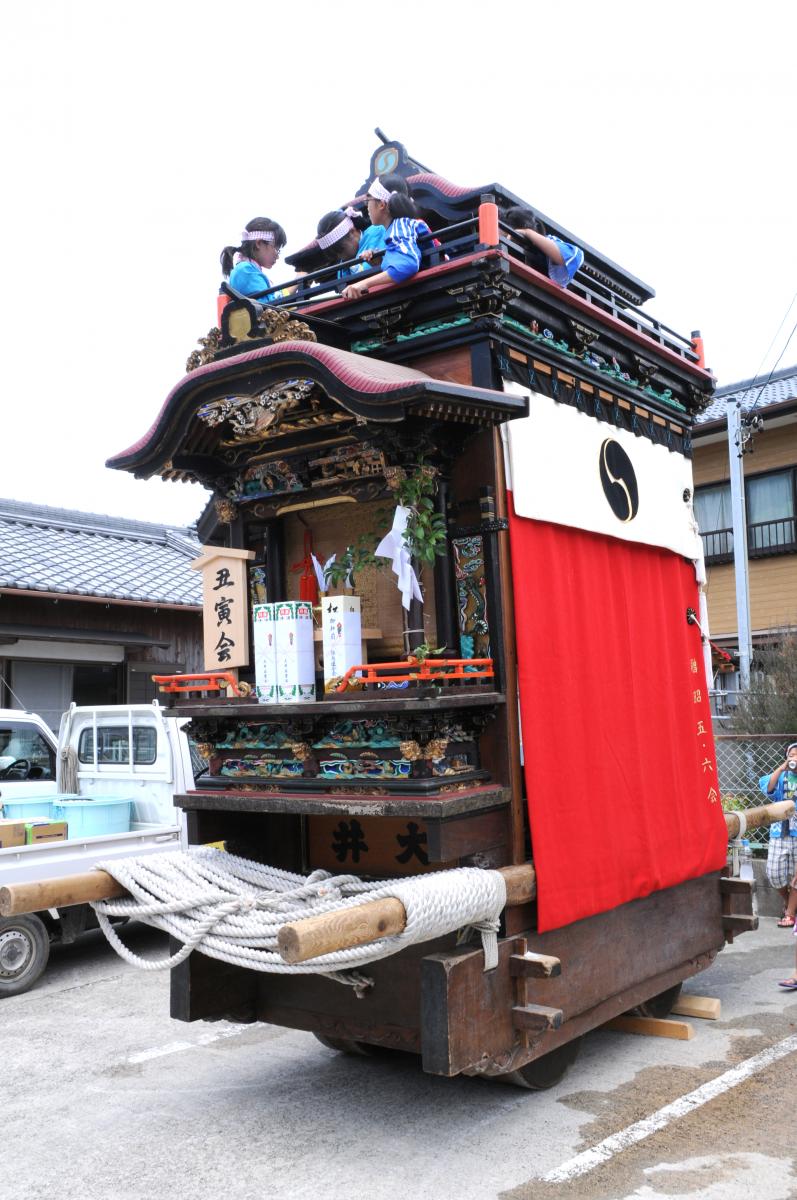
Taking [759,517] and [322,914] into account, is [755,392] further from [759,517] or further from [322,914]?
[322,914]

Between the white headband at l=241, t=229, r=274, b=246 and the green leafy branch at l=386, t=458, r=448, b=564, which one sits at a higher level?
the white headband at l=241, t=229, r=274, b=246

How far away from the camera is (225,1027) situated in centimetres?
693

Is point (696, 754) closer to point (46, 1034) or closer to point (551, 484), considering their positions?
point (551, 484)

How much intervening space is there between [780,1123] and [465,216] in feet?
17.6

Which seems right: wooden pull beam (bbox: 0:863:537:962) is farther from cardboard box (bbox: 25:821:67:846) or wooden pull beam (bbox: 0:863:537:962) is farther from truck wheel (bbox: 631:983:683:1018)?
cardboard box (bbox: 25:821:67:846)

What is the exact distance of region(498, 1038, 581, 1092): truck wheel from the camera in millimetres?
5273

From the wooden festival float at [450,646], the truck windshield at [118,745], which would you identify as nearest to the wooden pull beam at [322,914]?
the wooden festival float at [450,646]

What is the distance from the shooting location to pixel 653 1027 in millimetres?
6379

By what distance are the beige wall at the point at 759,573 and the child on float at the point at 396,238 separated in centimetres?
1230

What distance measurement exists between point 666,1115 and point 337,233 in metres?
5.59

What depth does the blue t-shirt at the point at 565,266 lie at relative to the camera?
6.09 m

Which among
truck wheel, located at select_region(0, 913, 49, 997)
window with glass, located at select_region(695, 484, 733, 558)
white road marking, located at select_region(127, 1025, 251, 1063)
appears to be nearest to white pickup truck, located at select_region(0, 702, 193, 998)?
truck wheel, located at select_region(0, 913, 49, 997)

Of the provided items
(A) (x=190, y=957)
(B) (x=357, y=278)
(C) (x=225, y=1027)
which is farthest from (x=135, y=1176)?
(B) (x=357, y=278)

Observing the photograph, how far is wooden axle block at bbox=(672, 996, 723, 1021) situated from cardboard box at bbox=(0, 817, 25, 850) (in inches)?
209
